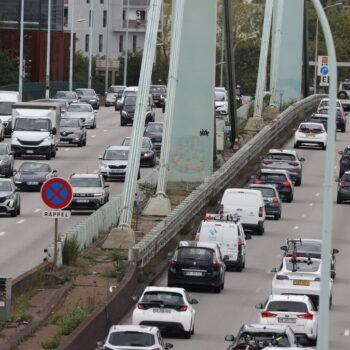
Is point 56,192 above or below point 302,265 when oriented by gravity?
above

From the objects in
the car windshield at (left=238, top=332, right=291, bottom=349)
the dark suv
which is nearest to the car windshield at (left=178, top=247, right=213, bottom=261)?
the dark suv

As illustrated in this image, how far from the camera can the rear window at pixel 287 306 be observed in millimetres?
31500

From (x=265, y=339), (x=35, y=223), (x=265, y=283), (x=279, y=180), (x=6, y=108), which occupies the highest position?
(x=6, y=108)

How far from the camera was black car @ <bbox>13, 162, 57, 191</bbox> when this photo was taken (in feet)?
194

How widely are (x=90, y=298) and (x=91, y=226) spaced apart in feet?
34.9

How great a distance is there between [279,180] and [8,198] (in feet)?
42.0

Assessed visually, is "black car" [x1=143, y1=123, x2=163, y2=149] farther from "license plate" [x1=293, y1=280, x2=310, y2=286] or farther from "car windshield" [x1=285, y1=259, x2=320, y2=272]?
"license plate" [x1=293, y1=280, x2=310, y2=286]

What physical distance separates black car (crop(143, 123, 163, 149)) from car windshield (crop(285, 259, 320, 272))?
39.6 meters

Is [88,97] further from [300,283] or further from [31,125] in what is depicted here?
[300,283]

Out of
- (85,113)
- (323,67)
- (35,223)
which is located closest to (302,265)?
(35,223)

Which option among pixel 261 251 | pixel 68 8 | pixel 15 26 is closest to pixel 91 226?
pixel 261 251

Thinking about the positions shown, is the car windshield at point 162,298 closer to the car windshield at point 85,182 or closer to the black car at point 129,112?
the car windshield at point 85,182

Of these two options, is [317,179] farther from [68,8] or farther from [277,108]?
[68,8]

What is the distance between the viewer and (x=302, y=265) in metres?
36.9
